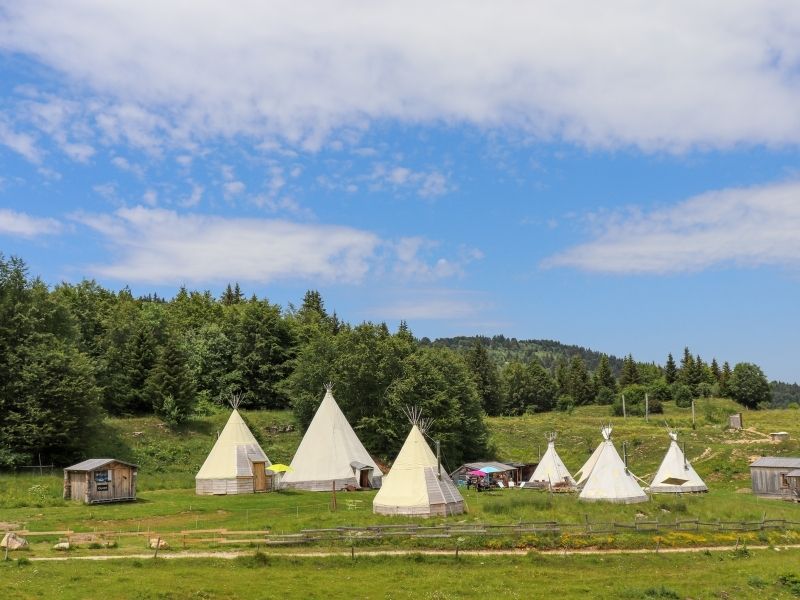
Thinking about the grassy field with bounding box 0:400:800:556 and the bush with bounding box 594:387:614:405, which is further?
the bush with bounding box 594:387:614:405

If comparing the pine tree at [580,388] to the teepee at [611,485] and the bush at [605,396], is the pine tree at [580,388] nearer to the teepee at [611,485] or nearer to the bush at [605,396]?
the bush at [605,396]

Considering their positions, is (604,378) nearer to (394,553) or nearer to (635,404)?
(635,404)

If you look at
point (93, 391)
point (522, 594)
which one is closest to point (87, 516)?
point (93, 391)

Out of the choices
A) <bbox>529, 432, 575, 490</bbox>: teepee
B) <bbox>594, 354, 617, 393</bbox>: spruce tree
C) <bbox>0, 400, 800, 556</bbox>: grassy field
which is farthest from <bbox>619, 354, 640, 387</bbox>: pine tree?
<bbox>529, 432, 575, 490</bbox>: teepee

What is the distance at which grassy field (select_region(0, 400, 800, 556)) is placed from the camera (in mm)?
31219

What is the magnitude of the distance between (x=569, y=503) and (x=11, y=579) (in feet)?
90.9

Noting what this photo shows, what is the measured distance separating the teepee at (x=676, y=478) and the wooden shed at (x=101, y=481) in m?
34.8

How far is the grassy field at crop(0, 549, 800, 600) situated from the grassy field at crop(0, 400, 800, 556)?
250 centimetres

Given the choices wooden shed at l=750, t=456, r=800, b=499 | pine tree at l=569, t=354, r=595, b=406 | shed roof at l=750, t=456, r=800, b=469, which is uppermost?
pine tree at l=569, t=354, r=595, b=406

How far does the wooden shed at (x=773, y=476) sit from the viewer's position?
49.6m

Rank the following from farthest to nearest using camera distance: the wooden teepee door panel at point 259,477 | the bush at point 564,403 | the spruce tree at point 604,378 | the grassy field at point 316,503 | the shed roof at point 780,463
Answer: the spruce tree at point 604,378 < the bush at point 564,403 < the shed roof at point 780,463 < the wooden teepee door panel at point 259,477 < the grassy field at point 316,503

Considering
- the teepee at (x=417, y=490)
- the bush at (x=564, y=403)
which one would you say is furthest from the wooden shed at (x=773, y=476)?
the bush at (x=564, y=403)

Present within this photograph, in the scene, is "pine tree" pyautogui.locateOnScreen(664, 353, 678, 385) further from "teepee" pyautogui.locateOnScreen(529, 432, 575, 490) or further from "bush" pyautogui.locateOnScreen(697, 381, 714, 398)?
"teepee" pyautogui.locateOnScreen(529, 432, 575, 490)

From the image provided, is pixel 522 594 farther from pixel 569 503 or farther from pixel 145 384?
pixel 145 384
